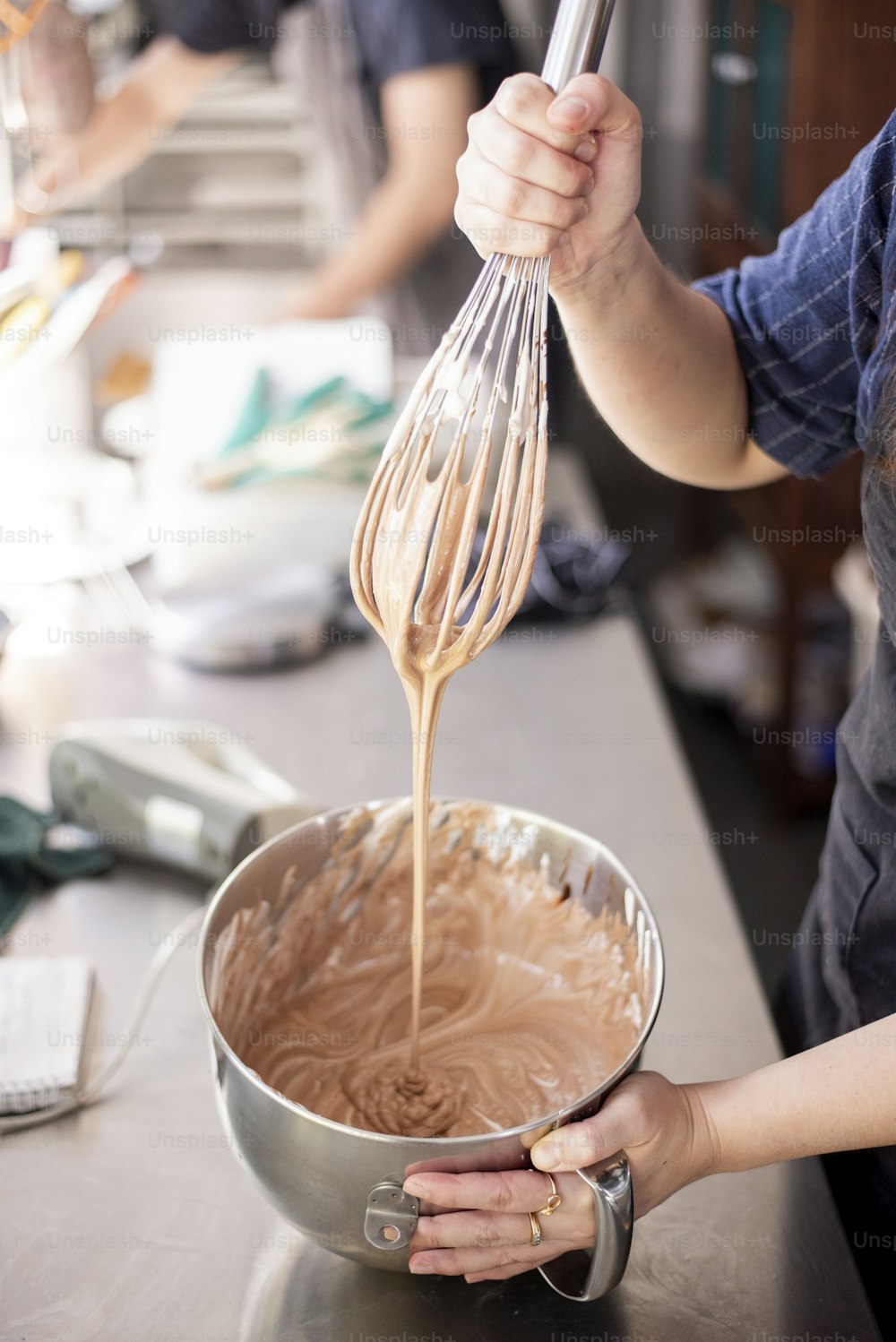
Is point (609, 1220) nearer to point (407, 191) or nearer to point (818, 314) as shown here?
point (818, 314)

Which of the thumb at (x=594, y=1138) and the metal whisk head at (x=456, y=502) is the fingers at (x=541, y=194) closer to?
the metal whisk head at (x=456, y=502)

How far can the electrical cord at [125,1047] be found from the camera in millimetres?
917

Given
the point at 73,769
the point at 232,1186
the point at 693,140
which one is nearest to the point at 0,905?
the point at 73,769

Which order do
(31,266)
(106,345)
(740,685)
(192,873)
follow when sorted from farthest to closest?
(740,685)
(106,345)
(31,266)
(192,873)

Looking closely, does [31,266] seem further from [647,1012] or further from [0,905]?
[647,1012]

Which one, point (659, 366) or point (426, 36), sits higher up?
point (426, 36)

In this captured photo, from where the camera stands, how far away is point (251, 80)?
169 inches

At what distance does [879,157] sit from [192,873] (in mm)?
837

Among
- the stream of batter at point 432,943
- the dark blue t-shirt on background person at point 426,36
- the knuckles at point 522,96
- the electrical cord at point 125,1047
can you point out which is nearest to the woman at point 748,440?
the knuckles at point 522,96

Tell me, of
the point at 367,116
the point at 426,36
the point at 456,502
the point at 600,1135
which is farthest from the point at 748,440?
A: the point at 367,116

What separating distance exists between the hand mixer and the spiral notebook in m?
0.34

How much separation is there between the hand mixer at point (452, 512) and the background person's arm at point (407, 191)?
1226 mm

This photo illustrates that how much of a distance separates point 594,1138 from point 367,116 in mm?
1822

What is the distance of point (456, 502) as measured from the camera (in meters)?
0.80
